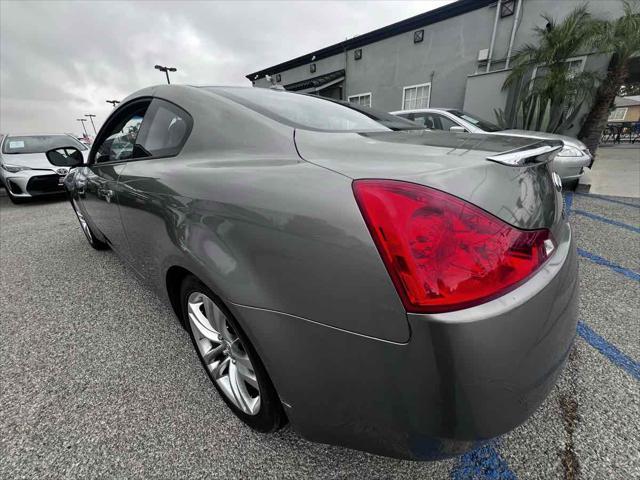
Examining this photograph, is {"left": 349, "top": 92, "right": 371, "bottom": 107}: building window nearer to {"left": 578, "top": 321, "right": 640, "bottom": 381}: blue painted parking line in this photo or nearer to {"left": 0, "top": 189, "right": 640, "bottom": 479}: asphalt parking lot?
{"left": 0, "top": 189, "right": 640, "bottom": 479}: asphalt parking lot

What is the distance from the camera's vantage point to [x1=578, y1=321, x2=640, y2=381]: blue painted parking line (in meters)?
1.62

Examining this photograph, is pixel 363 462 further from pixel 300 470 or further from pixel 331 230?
pixel 331 230

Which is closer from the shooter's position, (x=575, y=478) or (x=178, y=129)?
(x=575, y=478)

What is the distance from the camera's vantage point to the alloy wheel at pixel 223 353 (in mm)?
1285

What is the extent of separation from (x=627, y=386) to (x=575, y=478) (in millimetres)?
707

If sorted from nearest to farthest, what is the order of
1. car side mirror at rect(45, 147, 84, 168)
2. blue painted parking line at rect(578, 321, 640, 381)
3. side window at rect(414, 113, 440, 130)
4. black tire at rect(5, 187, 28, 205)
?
blue painted parking line at rect(578, 321, 640, 381), car side mirror at rect(45, 147, 84, 168), side window at rect(414, 113, 440, 130), black tire at rect(5, 187, 28, 205)

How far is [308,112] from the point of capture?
1540 mm

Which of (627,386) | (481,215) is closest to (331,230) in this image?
(481,215)

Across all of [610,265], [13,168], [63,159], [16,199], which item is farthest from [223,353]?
[16,199]

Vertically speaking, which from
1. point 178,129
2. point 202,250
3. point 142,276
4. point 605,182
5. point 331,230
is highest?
point 178,129

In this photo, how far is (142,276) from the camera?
6.43ft

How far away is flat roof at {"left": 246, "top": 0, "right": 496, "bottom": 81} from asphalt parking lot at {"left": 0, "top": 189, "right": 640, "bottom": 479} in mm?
9615

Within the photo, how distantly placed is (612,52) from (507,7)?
3.04 metres

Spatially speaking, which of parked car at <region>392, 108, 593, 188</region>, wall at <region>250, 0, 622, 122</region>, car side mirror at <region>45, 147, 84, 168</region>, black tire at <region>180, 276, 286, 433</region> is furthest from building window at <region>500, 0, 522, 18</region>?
black tire at <region>180, 276, 286, 433</region>
